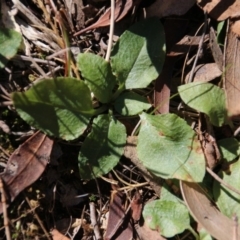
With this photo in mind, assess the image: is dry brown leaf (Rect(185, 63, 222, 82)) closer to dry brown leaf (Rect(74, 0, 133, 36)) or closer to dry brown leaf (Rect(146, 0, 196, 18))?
dry brown leaf (Rect(146, 0, 196, 18))

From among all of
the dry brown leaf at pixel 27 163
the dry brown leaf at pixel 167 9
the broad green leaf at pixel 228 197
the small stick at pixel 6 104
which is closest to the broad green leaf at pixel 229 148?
the broad green leaf at pixel 228 197

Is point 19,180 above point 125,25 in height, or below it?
below

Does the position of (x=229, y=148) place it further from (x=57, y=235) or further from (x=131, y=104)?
(x=57, y=235)

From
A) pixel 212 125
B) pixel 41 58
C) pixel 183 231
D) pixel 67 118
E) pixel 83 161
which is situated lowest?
pixel 183 231

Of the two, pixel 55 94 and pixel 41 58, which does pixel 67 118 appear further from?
pixel 41 58

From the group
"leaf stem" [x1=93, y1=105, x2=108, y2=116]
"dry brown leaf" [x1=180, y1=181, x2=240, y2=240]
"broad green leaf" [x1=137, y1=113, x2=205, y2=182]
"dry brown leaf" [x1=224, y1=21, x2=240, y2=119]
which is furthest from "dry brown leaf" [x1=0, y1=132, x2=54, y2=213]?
"dry brown leaf" [x1=224, y1=21, x2=240, y2=119]

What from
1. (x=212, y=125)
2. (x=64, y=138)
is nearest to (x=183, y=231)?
(x=212, y=125)
